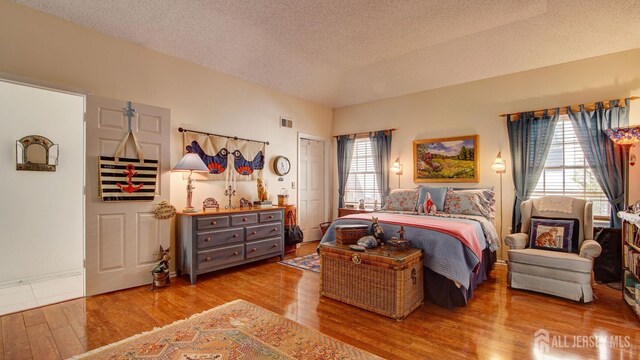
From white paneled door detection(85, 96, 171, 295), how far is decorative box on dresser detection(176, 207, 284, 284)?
0.33 meters

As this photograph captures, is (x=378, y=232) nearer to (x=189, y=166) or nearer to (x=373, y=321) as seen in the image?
(x=373, y=321)

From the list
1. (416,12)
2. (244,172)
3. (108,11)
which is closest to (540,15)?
(416,12)

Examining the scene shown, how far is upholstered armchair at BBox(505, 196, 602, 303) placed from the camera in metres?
3.09

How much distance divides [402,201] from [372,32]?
8.10 ft

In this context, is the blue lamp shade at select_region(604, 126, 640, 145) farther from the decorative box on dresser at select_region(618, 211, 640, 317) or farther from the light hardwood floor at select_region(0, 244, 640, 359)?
the light hardwood floor at select_region(0, 244, 640, 359)

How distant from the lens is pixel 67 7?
3.09m

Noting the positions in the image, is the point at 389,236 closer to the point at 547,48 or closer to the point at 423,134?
the point at 423,134

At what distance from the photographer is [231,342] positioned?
90.9 inches

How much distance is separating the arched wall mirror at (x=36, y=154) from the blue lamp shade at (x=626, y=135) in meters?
6.90

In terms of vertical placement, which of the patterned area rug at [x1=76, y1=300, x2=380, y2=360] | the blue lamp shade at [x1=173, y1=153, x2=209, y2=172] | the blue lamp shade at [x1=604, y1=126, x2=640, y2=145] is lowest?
the patterned area rug at [x1=76, y1=300, x2=380, y2=360]

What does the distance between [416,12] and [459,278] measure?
9.75ft

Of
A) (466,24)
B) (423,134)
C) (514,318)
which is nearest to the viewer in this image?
(514,318)

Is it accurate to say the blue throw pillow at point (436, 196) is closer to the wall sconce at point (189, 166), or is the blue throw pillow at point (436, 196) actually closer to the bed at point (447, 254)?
the bed at point (447, 254)

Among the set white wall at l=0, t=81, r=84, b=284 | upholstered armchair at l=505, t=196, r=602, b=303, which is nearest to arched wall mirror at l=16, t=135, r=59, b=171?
white wall at l=0, t=81, r=84, b=284
